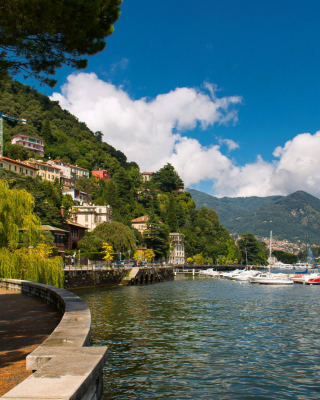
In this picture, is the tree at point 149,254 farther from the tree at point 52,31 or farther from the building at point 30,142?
the tree at point 52,31

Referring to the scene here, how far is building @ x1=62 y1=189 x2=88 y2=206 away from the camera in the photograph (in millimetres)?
127475

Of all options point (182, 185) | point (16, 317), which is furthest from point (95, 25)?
point (182, 185)

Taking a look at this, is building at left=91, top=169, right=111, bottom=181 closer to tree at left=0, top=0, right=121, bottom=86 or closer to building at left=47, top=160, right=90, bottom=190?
building at left=47, top=160, right=90, bottom=190

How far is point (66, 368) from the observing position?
5164 millimetres

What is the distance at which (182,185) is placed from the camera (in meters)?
197

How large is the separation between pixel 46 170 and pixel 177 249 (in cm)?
5868

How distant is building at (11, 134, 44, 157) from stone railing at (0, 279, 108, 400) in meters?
147

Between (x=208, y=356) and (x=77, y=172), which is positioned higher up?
(x=77, y=172)

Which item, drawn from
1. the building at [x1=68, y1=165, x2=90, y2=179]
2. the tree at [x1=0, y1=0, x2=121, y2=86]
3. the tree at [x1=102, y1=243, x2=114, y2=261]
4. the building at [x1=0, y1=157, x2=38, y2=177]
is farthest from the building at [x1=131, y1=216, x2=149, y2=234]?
the tree at [x1=0, y1=0, x2=121, y2=86]

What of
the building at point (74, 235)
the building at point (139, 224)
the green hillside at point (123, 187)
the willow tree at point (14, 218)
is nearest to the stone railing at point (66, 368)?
the willow tree at point (14, 218)

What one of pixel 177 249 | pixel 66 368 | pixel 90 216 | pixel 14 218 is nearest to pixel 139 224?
pixel 177 249

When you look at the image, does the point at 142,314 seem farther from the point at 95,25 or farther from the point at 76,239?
the point at 76,239

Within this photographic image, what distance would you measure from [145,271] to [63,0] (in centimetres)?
6248

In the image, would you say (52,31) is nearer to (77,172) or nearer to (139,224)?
(139,224)
